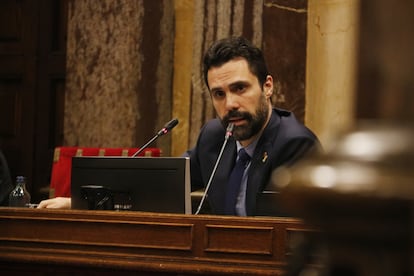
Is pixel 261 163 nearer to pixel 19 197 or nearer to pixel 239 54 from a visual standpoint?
pixel 239 54

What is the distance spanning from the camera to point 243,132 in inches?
131

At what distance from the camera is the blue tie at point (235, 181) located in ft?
10.6

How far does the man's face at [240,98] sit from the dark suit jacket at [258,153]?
0.06 meters

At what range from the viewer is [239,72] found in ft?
11.3

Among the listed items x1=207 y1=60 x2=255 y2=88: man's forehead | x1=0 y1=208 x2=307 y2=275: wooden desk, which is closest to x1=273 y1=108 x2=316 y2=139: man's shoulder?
x1=207 y1=60 x2=255 y2=88: man's forehead

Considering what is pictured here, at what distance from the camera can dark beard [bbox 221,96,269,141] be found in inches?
131

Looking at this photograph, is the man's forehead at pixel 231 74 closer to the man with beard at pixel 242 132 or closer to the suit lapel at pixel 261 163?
the man with beard at pixel 242 132

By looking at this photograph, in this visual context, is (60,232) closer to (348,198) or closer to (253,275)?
(253,275)

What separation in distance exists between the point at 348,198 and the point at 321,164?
0.03 metres

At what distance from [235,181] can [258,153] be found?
0.51 ft

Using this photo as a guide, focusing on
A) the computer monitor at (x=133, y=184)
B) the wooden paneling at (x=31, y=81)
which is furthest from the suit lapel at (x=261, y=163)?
the wooden paneling at (x=31, y=81)

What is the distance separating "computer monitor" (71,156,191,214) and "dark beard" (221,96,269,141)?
29.9 inches

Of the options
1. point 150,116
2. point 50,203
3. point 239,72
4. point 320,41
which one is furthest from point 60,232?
point 320,41

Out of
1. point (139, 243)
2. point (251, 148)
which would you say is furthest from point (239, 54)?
point (139, 243)
